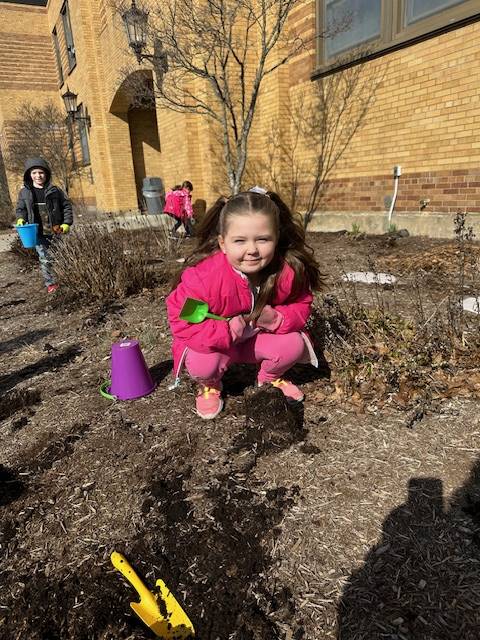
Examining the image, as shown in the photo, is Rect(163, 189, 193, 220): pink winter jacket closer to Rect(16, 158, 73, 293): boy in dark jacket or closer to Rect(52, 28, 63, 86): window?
Rect(16, 158, 73, 293): boy in dark jacket

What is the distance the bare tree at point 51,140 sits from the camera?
65.1ft

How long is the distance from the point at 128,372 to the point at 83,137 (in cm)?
1920

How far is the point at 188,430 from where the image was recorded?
2.44 m

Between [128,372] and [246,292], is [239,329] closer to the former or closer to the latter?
[246,292]

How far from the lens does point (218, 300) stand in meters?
2.27

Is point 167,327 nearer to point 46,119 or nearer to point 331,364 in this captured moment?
point 331,364

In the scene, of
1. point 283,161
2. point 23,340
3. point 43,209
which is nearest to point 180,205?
point 283,161

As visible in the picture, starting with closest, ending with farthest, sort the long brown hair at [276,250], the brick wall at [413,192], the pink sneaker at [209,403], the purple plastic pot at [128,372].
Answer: the long brown hair at [276,250] → the pink sneaker at [209,403] → the purple plastic pot at [128,372] → the brick wall at [413,192]

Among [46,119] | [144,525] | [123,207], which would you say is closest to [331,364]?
[144,525]

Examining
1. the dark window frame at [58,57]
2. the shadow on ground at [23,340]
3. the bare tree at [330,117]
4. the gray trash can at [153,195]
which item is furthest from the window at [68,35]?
the shadow on ground at [23,340]

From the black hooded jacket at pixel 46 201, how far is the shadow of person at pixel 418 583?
18.5 feet

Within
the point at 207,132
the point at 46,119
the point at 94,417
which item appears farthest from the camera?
the point at 46,119

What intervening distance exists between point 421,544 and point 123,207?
685 inches

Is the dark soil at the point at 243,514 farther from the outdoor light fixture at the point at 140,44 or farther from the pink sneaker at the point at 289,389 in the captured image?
the outdoor light fixture at the point at 140,44
